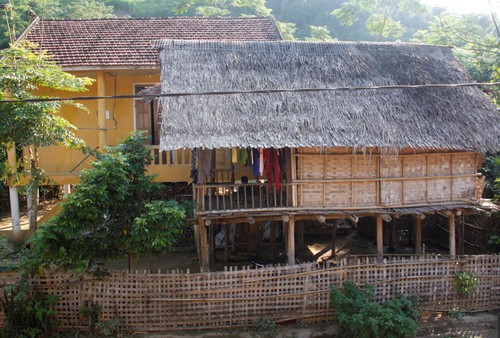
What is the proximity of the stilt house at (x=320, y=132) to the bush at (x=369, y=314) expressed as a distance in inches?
63.1

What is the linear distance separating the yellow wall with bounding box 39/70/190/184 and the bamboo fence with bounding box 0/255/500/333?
13.1 feet

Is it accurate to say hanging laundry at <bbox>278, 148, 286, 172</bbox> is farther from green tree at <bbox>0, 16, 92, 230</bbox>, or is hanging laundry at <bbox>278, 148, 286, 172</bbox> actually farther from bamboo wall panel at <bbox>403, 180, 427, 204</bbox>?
green tree at <bbox>0, 16, 92, 230</bbox>

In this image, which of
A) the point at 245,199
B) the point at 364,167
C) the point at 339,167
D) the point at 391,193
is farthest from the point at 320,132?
the point at 391,193

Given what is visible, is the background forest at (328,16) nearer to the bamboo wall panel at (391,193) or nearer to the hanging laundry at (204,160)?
the bamboo wall panel at (391,193)

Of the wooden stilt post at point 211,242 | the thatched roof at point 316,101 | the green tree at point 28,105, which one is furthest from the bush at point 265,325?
the green tree at point 28,105

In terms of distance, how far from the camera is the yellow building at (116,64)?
40.1ft

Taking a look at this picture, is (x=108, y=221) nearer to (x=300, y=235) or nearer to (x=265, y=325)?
(x=265, y=325)

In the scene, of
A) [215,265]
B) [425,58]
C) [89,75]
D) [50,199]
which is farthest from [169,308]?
[50,199]

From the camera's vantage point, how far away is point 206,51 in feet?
35.4

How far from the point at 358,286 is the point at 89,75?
9.80 m

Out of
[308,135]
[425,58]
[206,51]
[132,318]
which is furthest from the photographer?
[425,58]

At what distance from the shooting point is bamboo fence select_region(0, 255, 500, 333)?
874 centimetres

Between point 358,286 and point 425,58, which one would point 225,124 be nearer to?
point 358,286

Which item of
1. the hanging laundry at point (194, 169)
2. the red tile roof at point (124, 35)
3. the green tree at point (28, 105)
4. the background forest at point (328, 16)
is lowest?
the hanging laundry at point (194, 169)
